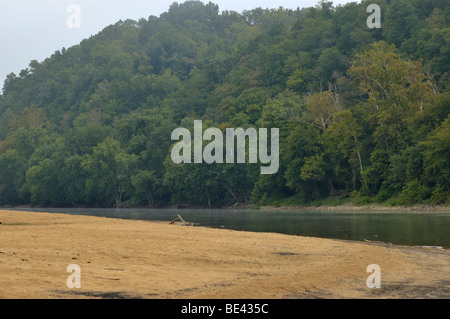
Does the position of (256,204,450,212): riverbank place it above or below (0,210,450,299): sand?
below

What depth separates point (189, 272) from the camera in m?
17.7

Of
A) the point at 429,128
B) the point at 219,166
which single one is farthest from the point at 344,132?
the point at 219,166

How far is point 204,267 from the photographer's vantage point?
750 inches

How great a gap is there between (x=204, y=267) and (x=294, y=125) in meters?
73.8

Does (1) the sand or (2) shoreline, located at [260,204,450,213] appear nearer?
(1) the sand

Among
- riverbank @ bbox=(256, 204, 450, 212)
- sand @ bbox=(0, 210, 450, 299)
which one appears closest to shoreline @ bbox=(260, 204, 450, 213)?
riverbank @ bbox=(256, 204, 450, 212)

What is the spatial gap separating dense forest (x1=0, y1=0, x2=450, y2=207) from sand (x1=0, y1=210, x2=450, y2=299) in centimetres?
4311

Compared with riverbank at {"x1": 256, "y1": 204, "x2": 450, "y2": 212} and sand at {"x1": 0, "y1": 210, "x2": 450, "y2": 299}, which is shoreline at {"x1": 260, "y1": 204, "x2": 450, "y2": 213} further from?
sand at {"x1": 0, "y1": 210, "x2": 450, "y2": 299}

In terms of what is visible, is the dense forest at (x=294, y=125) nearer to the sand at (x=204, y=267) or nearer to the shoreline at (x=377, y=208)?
the shoreline at (x=377, y=208)

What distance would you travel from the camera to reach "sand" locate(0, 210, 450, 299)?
48.5 feet

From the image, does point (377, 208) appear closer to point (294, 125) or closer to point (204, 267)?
point (294, 125)

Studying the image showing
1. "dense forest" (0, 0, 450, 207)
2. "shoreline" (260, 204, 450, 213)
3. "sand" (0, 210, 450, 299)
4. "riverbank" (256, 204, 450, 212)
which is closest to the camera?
"sand" (0, 210, 450, 299)

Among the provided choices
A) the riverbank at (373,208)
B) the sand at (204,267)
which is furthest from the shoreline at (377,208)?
the sand at (204,267)
